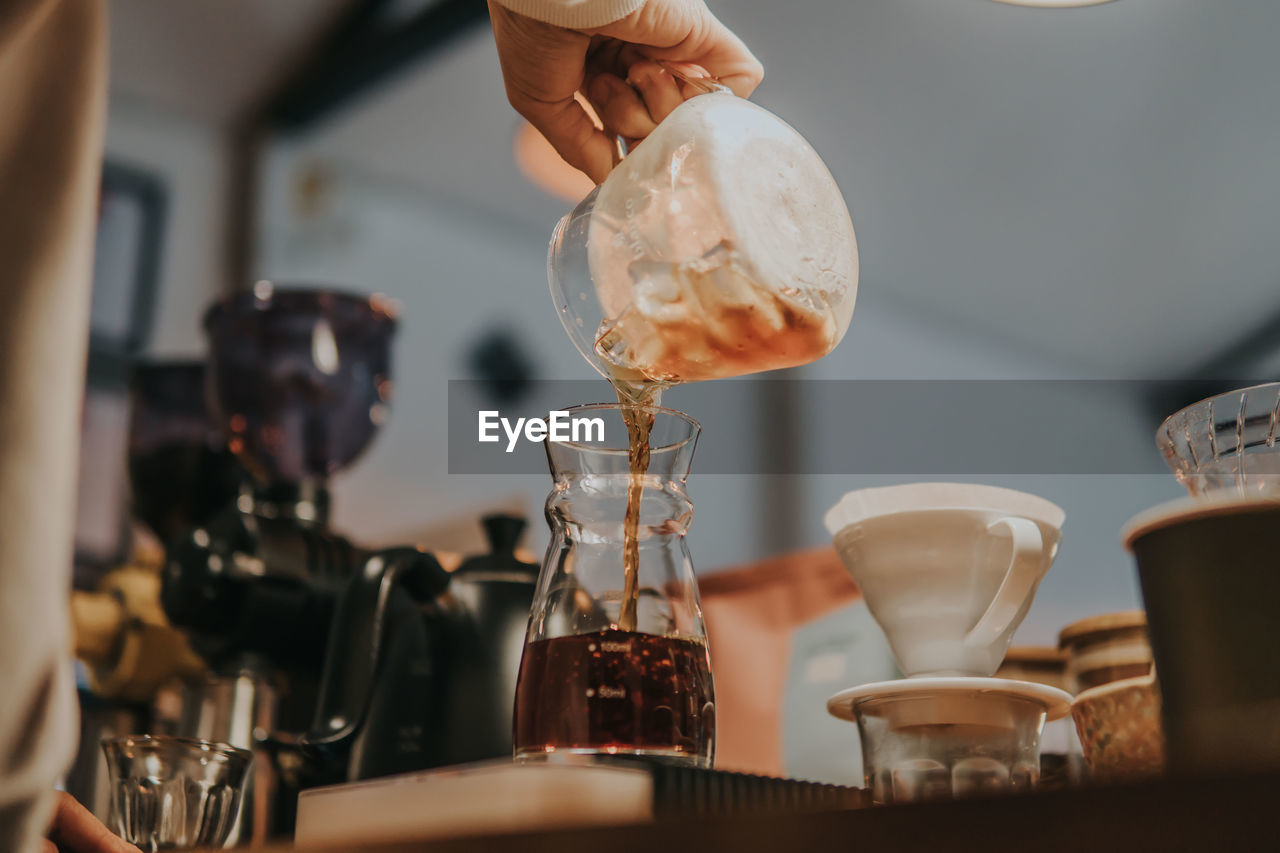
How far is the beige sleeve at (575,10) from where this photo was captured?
0.72m

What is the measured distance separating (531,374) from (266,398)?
128cm

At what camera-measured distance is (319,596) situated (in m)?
1.10

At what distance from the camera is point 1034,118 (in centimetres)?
242

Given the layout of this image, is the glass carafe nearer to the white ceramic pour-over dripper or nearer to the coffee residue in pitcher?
the coffee residue in pitcher

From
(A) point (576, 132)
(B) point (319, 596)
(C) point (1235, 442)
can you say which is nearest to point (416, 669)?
(B) point (319, 596)

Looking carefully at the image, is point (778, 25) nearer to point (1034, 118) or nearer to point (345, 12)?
point (1034, 118)

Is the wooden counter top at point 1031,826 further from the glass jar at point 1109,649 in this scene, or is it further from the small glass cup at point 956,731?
the glass jar at point 1109,649

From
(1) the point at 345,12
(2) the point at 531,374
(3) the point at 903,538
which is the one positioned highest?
(1) the point at 345,12

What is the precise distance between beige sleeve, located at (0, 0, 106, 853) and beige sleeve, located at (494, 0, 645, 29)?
0.30 metres

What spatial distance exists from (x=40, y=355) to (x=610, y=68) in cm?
48

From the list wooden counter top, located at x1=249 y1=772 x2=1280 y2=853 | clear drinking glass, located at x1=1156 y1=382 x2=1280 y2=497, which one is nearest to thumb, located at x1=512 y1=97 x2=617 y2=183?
clear drinking glass, located at x1=1156 y1=382 x2=1280 y2=497

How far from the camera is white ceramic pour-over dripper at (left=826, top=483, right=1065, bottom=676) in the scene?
0.64 m

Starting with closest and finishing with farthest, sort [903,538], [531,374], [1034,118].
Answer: [903,538] → [1034,118] → [531,374]

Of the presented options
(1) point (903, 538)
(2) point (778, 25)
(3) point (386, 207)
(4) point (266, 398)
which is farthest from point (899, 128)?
(1) point (903, 538)
